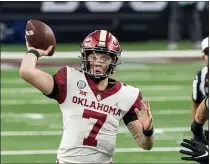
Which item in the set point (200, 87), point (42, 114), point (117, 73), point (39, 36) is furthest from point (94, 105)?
point (117, 73)

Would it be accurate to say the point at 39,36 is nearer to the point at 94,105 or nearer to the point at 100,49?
the point at 100,49

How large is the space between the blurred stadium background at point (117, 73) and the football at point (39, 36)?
10.5 ft

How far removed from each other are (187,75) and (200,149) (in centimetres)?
939

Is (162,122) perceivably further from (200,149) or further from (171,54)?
(171,54)

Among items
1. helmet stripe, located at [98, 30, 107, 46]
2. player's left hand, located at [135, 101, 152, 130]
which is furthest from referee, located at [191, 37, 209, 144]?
helmet stripe, located at [98, 30, 107, 46]

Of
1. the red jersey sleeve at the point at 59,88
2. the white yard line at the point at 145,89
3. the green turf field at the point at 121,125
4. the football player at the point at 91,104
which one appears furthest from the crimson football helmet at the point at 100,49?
the white yard line at the point at 145,89

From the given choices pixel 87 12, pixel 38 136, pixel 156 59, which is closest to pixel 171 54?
pixel 156 59

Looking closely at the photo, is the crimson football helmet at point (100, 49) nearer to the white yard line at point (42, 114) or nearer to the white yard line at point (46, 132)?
the white yard line at point (46, 132)

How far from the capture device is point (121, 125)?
10.3m

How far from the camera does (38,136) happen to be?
959 cm

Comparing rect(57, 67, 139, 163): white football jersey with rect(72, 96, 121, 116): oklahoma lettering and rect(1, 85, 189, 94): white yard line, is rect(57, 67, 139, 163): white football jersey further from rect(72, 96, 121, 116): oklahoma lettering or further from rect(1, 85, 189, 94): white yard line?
rect(1, 85, 189, 94): white yard line

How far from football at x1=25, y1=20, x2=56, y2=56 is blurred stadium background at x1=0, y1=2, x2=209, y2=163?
10.5ft

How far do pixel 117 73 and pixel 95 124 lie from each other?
9.21 metres

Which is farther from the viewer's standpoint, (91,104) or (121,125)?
(121,125)
